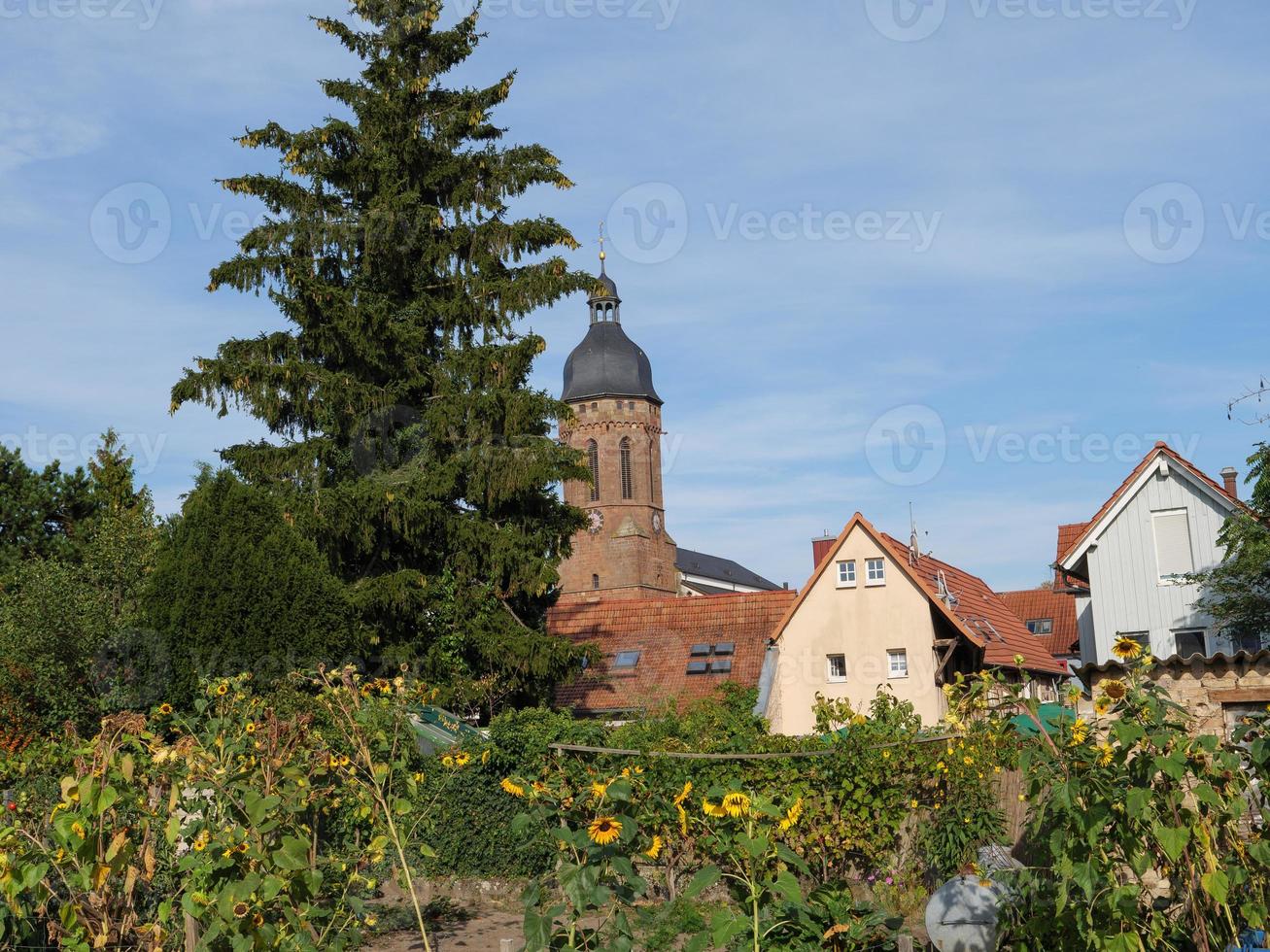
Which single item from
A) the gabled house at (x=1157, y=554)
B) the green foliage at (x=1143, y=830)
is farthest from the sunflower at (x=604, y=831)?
the gabled house at (x=1157, y=554)

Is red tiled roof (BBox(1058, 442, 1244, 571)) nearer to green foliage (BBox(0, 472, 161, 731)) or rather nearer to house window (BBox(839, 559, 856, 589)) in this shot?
house window (BBox(839, 559, 856, 589))

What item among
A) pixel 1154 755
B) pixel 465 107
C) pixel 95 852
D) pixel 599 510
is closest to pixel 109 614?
pixel 465 107

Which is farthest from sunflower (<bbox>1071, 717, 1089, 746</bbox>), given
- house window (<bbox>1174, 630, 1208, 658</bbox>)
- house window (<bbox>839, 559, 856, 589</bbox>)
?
house window (<bbox>839, 559, 856, 589</bbox>)

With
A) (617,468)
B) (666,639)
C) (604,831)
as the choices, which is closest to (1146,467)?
(666,639)

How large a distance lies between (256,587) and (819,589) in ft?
54.2

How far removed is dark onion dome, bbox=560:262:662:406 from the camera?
3314 inches

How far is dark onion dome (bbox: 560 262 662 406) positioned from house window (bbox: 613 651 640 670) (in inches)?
2010

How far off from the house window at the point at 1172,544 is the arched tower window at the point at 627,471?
191 feet

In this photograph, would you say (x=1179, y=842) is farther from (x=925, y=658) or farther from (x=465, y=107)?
(x=925, y=658)

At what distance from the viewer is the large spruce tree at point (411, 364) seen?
20.0m

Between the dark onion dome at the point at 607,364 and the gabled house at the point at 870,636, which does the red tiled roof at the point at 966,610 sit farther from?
the dark onion dome at the point at 607,364

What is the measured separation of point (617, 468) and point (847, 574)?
5309 centimetres

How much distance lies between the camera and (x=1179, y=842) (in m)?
4.81

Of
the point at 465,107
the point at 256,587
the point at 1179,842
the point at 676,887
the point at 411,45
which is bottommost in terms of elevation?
the point at 676,887
